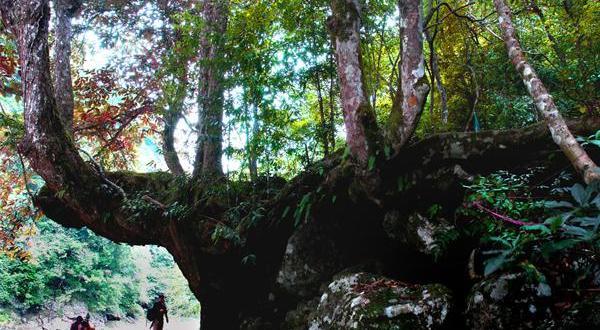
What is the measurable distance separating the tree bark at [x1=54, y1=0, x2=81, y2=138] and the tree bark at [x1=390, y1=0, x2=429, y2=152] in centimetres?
659

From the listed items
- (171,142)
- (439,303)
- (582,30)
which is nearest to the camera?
(439,303)

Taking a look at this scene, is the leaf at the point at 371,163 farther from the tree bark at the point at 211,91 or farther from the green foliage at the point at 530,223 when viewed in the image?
the tree bark at the point at 211,91

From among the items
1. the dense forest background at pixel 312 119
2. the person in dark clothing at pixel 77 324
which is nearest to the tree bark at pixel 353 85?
the dense forest background at pixel 312 119

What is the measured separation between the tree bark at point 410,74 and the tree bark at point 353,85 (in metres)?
0.37

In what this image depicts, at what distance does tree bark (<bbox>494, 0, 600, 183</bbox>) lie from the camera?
10.2 feet

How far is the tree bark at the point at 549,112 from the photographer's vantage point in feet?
10.2

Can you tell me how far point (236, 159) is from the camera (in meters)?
7.36

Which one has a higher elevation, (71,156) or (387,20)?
(387,20)

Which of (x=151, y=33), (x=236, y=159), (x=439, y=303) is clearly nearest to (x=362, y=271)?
(x=439, y=303)

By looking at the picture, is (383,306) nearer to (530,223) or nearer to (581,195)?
(530,223)

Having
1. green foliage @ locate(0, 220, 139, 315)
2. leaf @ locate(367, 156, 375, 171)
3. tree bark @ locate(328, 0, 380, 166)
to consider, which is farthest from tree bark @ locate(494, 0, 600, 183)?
green foliage @ locate(0, 220, 139, 315)

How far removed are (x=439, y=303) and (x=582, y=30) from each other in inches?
181

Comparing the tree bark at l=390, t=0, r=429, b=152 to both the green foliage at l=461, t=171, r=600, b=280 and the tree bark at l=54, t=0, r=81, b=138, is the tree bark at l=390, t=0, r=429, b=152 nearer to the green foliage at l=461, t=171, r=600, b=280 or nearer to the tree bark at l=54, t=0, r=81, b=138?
the green foliage at l=461, t=171, r=600, b=280

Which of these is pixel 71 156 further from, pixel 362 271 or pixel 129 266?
pixel 129 266
